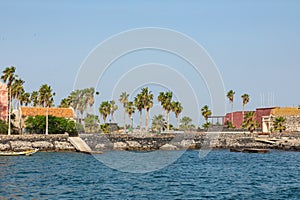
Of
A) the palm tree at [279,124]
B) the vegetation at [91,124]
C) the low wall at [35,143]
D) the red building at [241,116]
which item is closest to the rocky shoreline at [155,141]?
the low wall at [35,143]

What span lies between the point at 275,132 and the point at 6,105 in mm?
67535

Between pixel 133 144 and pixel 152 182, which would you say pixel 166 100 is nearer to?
pixel 133 144

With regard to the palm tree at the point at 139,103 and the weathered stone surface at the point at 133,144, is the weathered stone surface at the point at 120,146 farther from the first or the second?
the palm tree at the point at 139,103

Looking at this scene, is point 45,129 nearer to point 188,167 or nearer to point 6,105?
point 6,105

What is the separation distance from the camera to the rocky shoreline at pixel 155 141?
96.4 m

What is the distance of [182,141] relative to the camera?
110188mm

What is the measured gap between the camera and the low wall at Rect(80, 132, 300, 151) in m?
103

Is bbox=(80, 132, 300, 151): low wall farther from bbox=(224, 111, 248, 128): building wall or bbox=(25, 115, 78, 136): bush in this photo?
bbox=(224, 111, 248, 128): building wall

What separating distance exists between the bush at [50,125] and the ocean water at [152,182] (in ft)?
162

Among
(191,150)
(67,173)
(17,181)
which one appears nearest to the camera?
(17,181)

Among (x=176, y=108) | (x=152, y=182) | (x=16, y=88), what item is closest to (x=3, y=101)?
(x=16, y=88)

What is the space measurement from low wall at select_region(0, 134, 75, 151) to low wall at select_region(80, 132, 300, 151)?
19.1 feet

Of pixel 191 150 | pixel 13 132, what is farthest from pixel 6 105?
pixel 191 150

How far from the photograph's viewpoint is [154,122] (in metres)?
177
